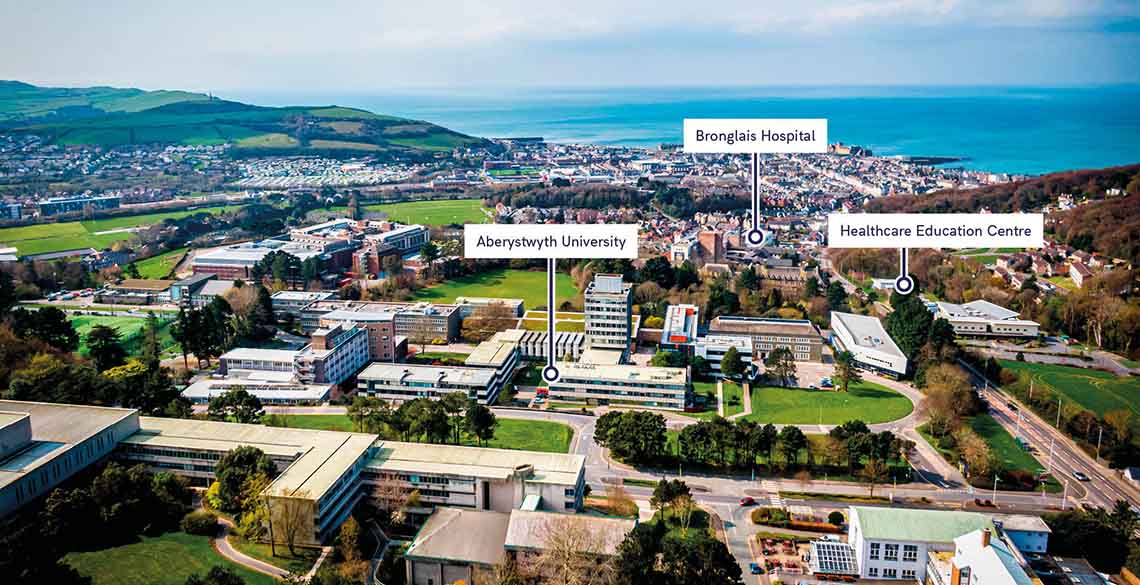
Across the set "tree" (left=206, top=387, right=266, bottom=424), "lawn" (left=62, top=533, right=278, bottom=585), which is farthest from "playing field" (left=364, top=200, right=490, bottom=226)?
"lawn" (left=62, top=533, right=278, bottom=585)

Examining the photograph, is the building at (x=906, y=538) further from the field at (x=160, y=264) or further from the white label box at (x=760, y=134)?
the field at (x=160, y=264)

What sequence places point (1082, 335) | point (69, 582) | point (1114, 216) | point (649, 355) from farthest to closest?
point (1114, 216)
point (1082, 335)
point (649, 355)
point (69, 582)

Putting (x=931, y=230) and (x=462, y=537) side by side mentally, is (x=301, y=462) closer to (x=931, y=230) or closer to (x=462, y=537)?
(x=462, y=537)

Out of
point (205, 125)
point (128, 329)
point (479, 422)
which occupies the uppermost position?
point (205, 125)

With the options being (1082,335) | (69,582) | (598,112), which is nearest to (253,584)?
(69,582)

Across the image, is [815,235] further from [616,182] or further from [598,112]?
[598,112]

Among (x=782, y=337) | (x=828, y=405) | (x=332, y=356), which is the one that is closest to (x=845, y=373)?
(x=828, y=405)

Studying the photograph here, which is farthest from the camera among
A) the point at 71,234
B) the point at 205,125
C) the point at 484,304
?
the point at 205,125
